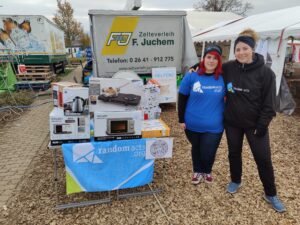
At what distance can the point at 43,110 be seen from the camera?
7.62m

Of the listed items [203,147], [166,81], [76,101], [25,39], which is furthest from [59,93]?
[25,39]

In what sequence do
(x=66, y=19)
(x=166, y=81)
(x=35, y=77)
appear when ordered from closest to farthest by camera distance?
1. (x=166, y=81)
2. (x=35, y=77)
3. (x=66, y=19)

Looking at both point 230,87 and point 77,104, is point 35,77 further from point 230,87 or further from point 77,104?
point 230,87

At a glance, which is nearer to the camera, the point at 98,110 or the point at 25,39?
the point at 98,110

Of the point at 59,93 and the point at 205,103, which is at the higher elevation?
the point at 59,93

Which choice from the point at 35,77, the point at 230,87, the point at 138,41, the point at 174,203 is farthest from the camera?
the point at 35,77

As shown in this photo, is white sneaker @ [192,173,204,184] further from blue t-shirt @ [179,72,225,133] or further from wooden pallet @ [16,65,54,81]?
wooden pallet @ [16,65,54,81]

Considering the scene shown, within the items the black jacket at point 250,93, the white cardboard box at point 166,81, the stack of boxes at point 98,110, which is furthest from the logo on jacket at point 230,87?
the white cardboard box at point 166,81

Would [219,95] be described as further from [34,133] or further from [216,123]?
[34,133]

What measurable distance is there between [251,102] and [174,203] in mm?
1425

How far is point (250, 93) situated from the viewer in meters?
2.70

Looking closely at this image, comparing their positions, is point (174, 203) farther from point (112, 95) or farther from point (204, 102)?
point (112, 95)

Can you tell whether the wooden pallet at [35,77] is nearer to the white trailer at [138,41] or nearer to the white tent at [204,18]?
the white trailer at [138,41]

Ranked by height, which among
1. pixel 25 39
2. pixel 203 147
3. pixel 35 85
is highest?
pixel 25 39
